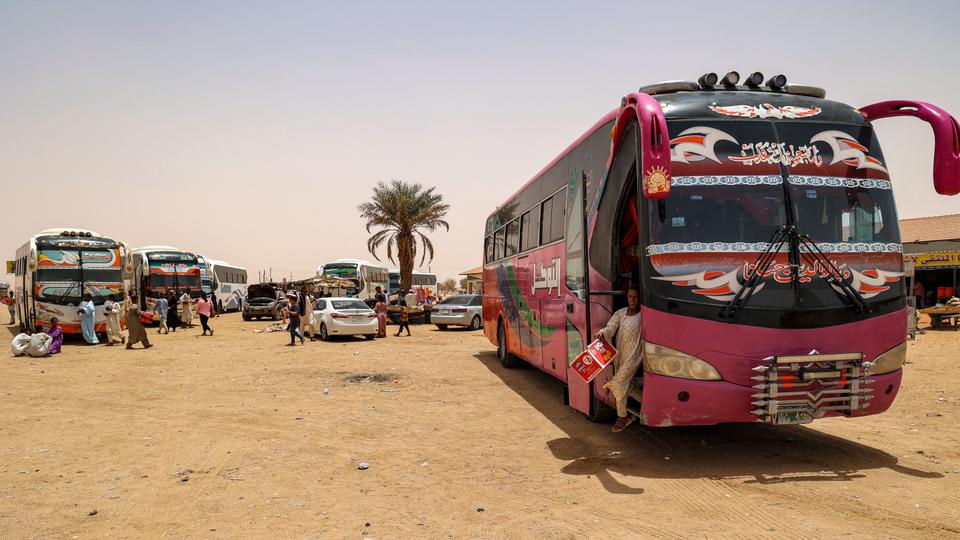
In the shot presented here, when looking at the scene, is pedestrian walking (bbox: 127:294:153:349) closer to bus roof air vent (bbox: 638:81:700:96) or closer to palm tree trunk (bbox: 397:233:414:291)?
bus roof air vent (bbox: 638:81:700:96)

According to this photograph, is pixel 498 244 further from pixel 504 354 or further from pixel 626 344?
pixel 626 344

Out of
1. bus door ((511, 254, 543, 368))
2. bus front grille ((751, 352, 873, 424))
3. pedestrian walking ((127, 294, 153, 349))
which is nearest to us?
bus front grille ((751, 352, 873, 424))

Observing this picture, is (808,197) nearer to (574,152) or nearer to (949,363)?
(574,152)

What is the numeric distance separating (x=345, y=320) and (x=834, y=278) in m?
18.7

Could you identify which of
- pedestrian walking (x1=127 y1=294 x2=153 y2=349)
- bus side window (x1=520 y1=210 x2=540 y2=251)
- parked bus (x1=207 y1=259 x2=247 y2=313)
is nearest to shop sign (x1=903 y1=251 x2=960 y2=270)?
bus side window (x1=520 y1=210 x2=540 y2=251)

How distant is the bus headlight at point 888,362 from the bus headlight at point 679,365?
152cm

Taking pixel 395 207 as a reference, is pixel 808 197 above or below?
below

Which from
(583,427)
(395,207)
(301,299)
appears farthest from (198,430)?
(395,207)

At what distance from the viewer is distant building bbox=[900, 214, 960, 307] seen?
3020 cm

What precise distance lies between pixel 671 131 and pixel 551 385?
6988 mm

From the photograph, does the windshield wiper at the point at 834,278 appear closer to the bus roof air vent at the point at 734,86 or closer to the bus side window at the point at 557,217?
the bus roof air vent at the point at 734,86

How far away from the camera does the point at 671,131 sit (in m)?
6.45

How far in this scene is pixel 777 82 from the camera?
709cm

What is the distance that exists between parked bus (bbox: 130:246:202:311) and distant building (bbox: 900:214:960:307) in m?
34.0
